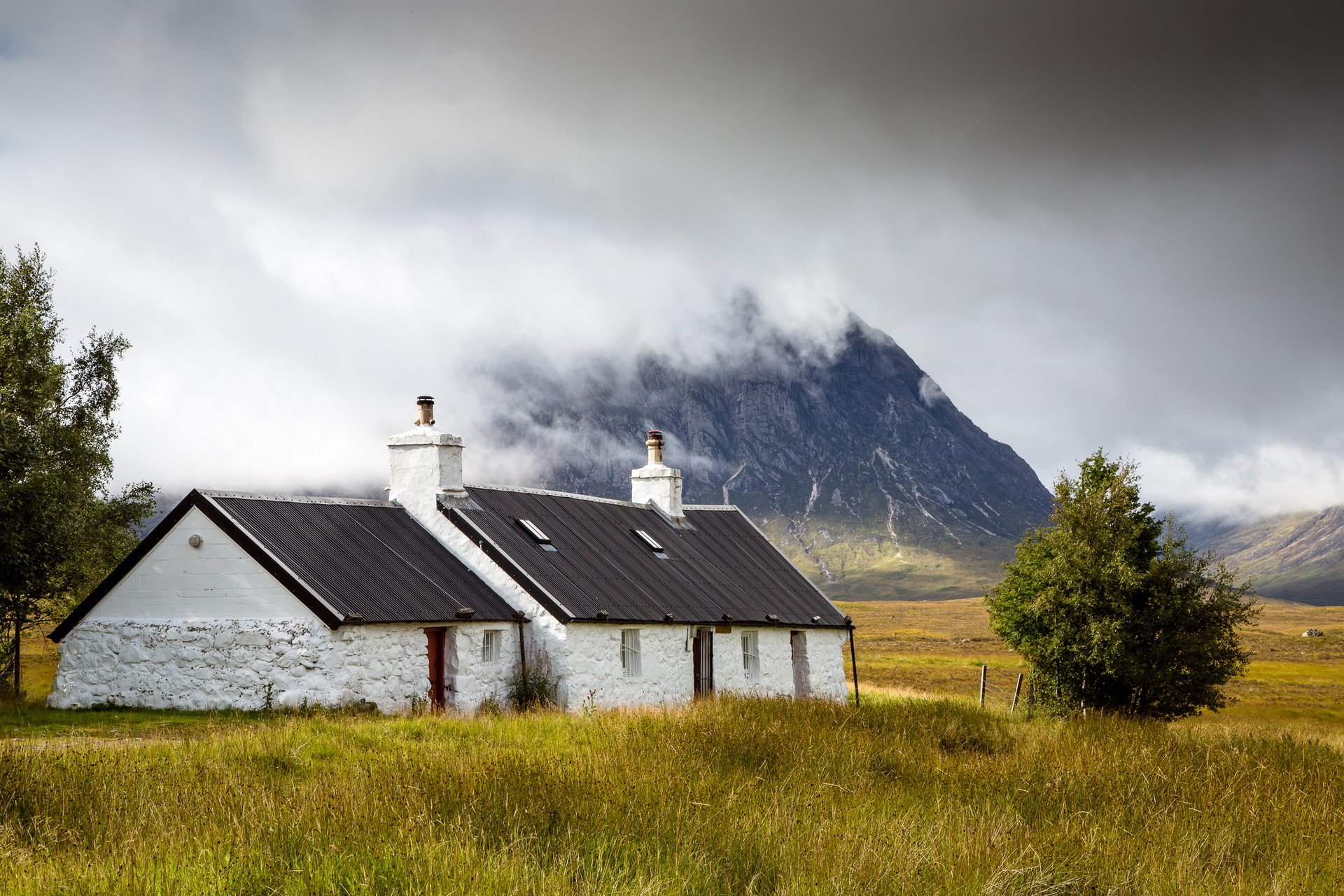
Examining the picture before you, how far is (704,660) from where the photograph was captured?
30375 millimetres

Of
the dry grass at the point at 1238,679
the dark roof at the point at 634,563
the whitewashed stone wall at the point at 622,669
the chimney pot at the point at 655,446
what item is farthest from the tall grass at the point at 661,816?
the chimney pot at the point at 655,446

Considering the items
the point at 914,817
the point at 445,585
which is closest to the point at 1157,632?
the point at 445,585

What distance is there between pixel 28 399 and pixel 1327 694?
55.5 meters

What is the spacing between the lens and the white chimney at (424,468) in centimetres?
2917

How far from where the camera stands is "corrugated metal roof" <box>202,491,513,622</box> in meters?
23.8

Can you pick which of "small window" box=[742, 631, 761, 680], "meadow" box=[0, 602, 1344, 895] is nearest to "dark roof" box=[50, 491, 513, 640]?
"meadow" box=[0, 602, 1344, 895]

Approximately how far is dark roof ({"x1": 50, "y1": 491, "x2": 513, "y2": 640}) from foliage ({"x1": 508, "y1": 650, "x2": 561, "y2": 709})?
1272mm

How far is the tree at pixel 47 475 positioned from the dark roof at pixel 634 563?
9021 millimetres

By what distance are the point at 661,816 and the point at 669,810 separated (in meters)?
0.19

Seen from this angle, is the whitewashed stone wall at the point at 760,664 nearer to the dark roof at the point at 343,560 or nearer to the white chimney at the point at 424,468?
the dark roof at the point at 343,560

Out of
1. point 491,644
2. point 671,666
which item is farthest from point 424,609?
point 671,666

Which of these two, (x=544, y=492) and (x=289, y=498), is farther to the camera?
(x=544, y=492)

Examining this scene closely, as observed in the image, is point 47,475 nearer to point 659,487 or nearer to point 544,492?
point 544,492

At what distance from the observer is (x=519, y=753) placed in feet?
44.1
